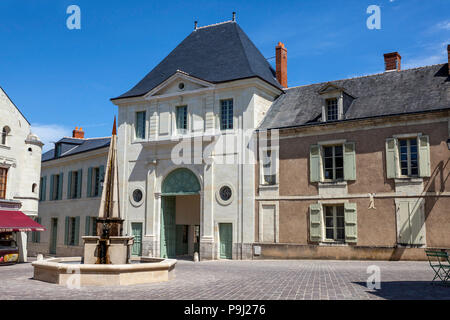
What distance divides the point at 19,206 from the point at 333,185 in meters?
13.9

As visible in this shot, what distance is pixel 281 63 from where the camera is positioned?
84.4 feet

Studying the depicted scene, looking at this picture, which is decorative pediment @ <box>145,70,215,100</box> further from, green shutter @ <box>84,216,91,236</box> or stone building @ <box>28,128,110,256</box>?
green shutter @ <box>84,216,91,236</box>

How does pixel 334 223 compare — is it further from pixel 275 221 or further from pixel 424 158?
pixel 424 158

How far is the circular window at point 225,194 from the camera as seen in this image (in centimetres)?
2184

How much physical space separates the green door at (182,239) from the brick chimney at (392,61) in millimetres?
13562

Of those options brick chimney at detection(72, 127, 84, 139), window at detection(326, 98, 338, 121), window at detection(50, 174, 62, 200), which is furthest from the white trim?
brick chimney at detection(72, 127, 84, 139)

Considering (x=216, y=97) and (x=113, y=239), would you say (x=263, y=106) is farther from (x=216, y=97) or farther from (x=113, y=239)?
(x=113, y=239)

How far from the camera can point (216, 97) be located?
22.8 meters

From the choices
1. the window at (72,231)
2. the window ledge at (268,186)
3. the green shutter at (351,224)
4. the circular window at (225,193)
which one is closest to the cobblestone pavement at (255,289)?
the green shutter at (351,224)

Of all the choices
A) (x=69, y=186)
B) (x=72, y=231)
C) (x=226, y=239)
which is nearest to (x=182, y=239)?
(x=226, y=239)

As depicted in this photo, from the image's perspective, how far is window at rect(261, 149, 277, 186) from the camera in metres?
20.9

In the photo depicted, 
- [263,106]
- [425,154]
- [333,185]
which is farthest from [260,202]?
[425,154]

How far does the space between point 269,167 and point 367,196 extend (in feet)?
15.1
